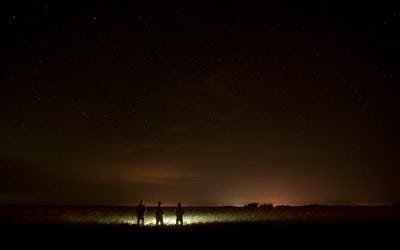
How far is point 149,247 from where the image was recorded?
659 inches

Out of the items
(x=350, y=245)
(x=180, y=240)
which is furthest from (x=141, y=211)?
(x=350, y=245)

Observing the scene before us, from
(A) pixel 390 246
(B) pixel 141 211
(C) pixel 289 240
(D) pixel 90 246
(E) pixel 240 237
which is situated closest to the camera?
(A) pixel 390 246

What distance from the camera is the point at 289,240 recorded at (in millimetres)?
18312

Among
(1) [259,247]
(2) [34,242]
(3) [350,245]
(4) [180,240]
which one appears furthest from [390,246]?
(2) [34,242]

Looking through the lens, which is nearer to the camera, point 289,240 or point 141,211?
point 289,240

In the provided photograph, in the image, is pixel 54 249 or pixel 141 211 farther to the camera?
pixel 141 211

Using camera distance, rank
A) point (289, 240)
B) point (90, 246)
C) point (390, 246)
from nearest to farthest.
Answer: point (390, 246) → point (90, 246) → point (289, 240)

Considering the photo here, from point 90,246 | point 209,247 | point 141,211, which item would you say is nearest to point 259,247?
point 209,247

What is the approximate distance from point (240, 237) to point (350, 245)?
16.3ft

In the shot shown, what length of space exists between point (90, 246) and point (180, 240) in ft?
12.5

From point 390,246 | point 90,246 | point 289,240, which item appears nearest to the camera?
point 390,246

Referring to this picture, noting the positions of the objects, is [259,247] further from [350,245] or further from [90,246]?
[90,246]

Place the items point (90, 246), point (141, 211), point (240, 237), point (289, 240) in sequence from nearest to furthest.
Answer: point (90, 246) < point (289, 240) < point (240, 237) < point (141, 211)

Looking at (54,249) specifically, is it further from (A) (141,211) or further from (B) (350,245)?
(A) (141,211)
